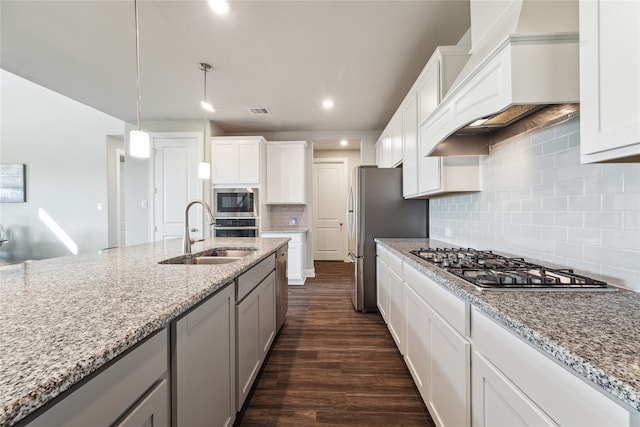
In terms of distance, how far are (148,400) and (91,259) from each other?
122 centimetres

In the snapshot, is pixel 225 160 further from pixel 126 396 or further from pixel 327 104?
pixel 126 396

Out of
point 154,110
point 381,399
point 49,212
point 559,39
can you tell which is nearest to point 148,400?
point 381,399

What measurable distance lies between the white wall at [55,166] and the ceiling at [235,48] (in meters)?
2.17

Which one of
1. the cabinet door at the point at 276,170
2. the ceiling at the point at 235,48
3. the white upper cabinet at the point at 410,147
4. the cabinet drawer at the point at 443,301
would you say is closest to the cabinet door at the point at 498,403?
the cabinet drawer at the point at 443,301

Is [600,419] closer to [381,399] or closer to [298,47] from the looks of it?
[381,399]

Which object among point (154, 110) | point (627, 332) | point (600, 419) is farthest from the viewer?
point (154, 110)

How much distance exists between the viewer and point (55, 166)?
5.22 m

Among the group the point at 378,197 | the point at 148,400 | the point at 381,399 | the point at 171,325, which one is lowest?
the point at 381,399

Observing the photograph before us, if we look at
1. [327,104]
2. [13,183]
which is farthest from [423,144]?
[13,183]

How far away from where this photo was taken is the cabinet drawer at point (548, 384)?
52cm

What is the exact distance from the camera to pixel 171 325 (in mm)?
824

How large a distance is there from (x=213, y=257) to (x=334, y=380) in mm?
1225

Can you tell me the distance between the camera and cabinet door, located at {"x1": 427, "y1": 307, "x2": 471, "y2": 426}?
100cm

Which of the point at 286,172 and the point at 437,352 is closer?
the point at 437,352
